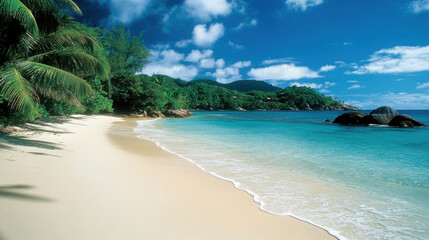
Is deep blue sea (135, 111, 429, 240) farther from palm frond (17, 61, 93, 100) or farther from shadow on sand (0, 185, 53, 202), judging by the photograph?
palm frond (17, 61, 93, 100)

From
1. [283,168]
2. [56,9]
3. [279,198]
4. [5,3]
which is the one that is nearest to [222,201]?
[279,198]

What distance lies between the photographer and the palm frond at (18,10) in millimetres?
5430

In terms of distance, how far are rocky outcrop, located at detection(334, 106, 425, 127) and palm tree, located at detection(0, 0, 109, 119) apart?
27.4 meters

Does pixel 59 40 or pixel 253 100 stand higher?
pixel 253 100

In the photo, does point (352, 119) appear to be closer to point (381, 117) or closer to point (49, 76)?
point (381, 117)

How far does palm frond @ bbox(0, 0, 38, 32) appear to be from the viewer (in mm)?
5430

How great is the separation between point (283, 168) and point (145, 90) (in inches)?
1222

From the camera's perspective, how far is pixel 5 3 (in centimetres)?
545

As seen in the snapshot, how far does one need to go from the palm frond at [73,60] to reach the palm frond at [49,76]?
1058mm

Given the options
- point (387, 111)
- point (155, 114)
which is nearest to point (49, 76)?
point (155, 114)

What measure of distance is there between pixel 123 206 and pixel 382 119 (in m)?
29.1

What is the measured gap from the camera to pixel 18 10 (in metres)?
5.71

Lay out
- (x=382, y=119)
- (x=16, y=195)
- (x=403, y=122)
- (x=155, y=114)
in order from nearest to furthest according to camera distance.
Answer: (x=16, y=195), (x=403, y=122), (x=382, y=119), (x=155, y=114)

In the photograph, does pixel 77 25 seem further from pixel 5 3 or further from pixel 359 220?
pixel 359 220
